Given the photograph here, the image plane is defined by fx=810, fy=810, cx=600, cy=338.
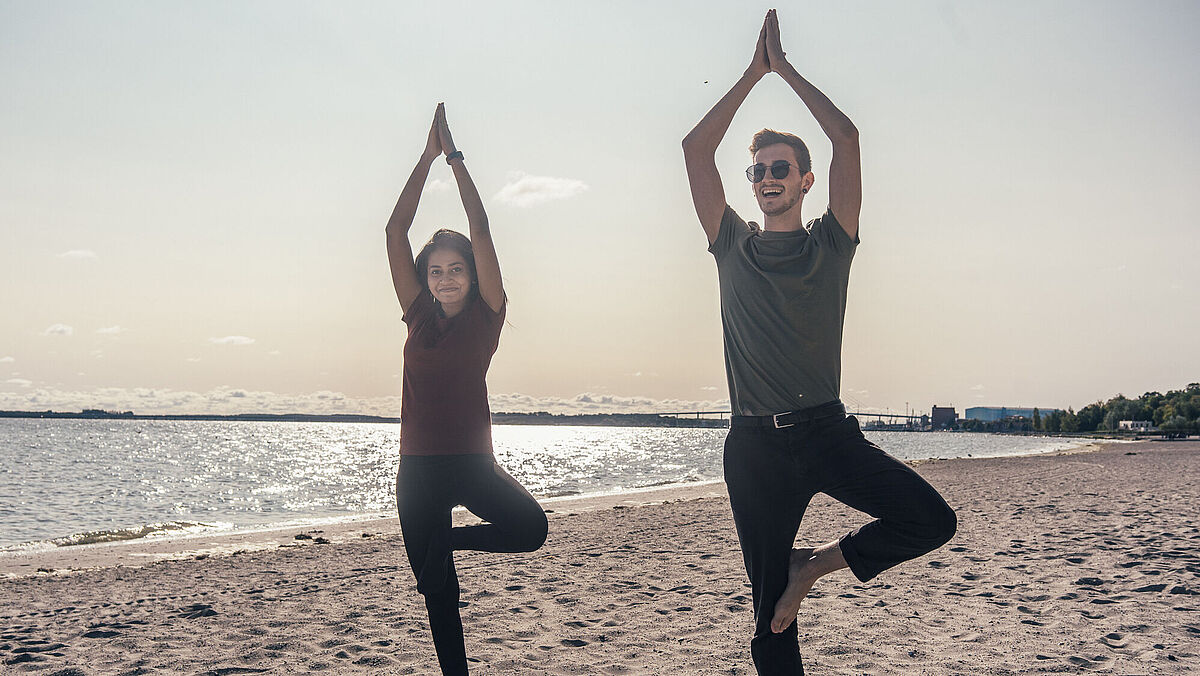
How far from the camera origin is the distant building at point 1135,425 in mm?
105812

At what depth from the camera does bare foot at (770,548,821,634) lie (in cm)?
290

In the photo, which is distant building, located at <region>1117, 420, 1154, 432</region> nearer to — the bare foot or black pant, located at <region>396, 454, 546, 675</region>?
the bare foot

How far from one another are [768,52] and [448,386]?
6.10 ft

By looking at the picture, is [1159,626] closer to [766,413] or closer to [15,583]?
[766,413]

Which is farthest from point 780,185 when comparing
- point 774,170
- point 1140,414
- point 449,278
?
point 1140,414

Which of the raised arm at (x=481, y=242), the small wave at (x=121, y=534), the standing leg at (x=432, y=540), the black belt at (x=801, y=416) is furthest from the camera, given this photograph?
the small wave at (x=121, y=534)

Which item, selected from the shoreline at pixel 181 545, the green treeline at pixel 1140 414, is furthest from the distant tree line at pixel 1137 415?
the shoreline at pixel 181 545

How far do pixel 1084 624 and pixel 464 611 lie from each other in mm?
4381

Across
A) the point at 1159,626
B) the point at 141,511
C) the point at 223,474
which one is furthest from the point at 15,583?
the point at 223,474

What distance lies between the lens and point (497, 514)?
11.2ft

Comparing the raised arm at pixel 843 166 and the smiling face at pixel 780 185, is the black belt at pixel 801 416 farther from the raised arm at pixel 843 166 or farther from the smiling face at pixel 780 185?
the smiling face at pixel 780 185

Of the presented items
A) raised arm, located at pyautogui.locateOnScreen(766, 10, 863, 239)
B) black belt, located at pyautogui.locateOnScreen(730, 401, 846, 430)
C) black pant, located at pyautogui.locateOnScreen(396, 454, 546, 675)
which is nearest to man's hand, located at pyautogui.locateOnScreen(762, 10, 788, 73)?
raised arm, located at pyautogui.locateOnScreen(766, 10, 863, 239)

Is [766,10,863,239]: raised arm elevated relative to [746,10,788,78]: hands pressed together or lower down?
lower down

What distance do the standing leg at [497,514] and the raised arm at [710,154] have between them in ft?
4.40
